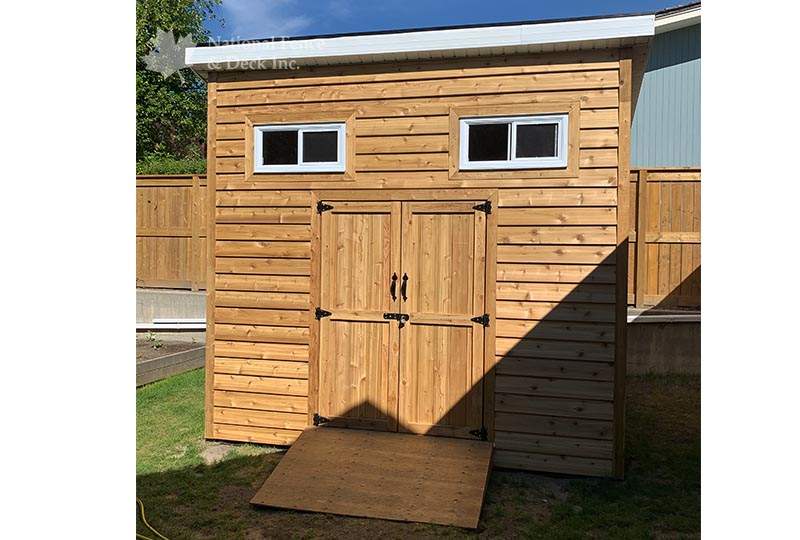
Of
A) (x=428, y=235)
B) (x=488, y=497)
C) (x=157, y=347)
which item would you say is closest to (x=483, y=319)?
(x=428, y=235)

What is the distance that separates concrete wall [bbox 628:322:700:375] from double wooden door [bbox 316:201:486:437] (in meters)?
3.86

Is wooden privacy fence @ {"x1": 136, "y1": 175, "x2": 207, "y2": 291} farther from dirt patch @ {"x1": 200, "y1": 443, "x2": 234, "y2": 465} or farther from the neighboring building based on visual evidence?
the neighboring building

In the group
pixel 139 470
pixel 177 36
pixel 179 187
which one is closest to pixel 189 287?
pixel 179 187

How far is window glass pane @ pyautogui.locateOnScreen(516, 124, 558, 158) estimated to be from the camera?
14.5ft

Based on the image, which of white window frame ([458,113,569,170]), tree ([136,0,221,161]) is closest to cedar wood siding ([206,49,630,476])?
white window frame ([458,113,569,170])

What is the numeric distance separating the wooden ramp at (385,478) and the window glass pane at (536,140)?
256cm

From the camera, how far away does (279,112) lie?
193 inches

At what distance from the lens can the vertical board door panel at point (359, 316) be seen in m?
4.72

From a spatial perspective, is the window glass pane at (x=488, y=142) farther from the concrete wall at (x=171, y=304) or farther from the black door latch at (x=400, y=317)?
the concrete wall at (x=171, y=304)

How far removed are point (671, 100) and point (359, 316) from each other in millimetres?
9331

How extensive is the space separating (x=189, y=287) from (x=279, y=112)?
530 centimetres

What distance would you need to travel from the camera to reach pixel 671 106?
A: 423 inches
